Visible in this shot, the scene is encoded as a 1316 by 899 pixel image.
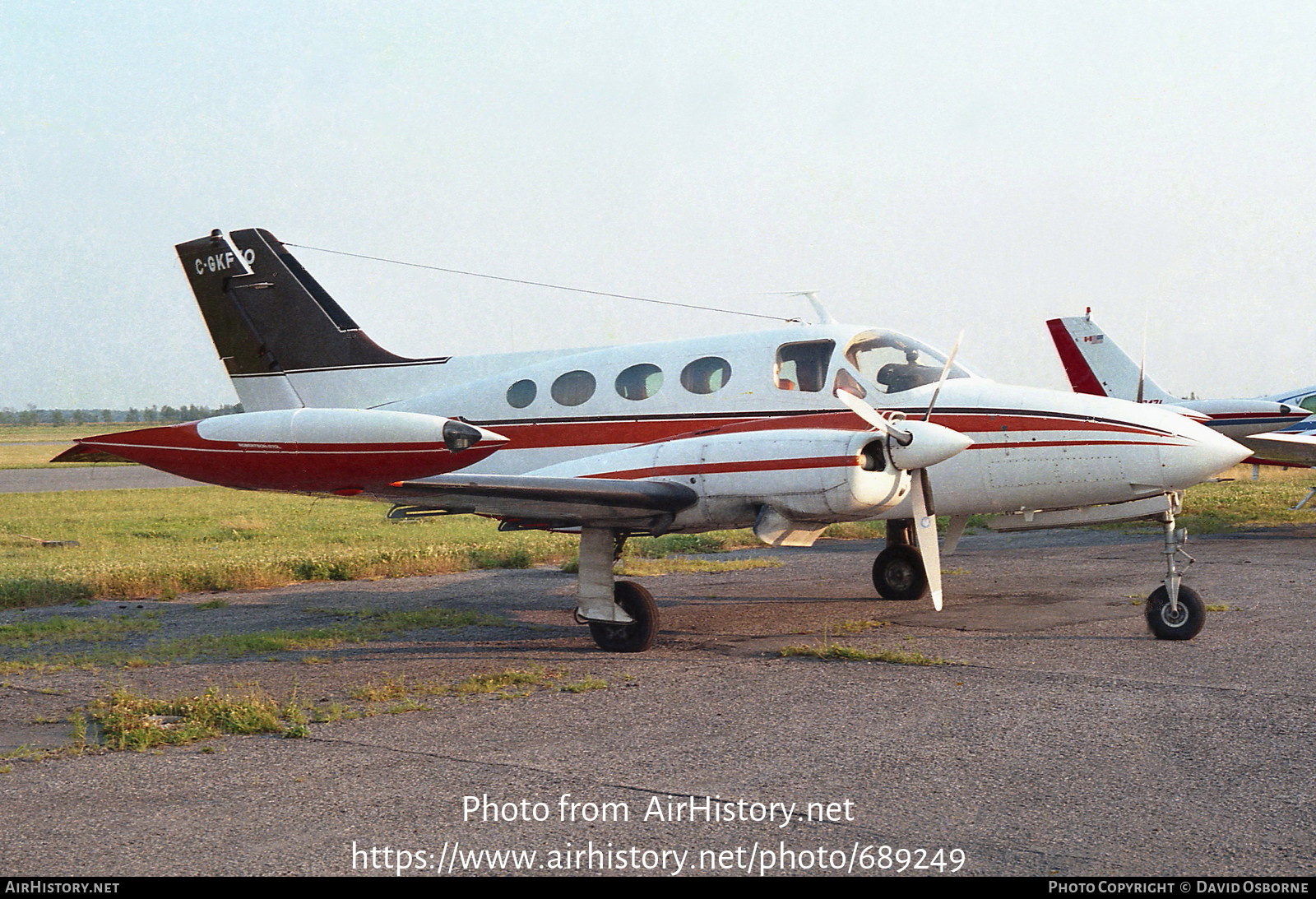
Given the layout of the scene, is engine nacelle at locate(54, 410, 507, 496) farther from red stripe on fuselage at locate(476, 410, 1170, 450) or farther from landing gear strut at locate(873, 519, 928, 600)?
landing gear strut at locate(873, 519, 928, 600)

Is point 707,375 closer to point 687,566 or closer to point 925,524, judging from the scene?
point 925,524

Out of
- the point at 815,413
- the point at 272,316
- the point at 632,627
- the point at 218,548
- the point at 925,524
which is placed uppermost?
the point at 272,316

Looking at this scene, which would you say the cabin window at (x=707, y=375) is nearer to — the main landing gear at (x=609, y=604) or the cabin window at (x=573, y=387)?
the cabin window at (x=573, y=387)

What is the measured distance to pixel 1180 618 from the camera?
982 cm

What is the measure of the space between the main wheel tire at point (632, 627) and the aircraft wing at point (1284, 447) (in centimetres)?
1548

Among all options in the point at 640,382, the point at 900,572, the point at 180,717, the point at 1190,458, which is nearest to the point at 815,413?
the point at 640,382

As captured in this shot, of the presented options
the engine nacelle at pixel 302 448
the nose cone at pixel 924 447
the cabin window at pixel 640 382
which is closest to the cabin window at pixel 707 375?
the cabin window at pixel 640 382

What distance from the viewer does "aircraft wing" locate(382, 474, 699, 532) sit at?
9.34 metres

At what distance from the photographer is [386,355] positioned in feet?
44.8

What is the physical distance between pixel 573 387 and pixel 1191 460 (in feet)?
19.8

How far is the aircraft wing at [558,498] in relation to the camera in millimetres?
9336

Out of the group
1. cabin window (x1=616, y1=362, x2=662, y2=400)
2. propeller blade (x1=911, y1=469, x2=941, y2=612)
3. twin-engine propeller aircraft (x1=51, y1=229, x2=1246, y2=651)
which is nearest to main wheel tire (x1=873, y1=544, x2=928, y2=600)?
twin-engine propeller aircraft (x1=51, y1=229, x2=1246, y2=651)

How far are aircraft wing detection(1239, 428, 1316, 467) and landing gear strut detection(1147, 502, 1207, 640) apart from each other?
499 inches
